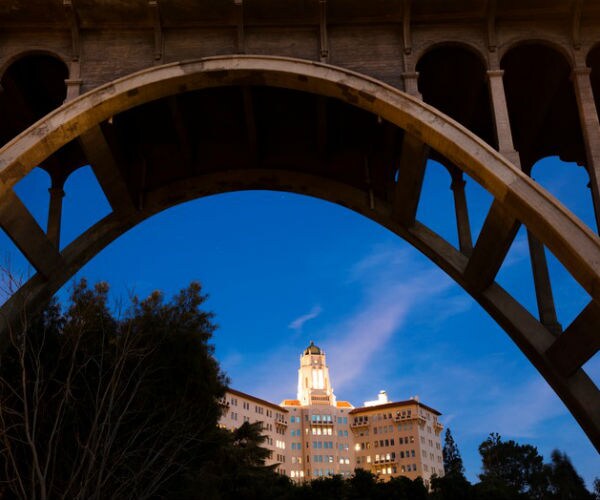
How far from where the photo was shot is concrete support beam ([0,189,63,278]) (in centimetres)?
1389

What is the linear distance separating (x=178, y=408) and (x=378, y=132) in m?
9.55

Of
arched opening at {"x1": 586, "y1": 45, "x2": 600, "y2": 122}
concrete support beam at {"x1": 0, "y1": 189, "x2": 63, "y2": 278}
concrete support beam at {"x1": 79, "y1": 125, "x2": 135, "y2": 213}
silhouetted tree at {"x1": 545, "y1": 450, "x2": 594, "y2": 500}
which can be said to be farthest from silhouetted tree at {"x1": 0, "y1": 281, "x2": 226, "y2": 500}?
silhouetted tree at {"x1": 545, "y1": 450, "x2": 594, "y2": 500}

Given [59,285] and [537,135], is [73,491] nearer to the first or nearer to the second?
[59,285]

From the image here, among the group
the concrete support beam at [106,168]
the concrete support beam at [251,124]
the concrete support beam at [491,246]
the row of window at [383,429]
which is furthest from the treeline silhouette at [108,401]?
the row of window at [383,429]

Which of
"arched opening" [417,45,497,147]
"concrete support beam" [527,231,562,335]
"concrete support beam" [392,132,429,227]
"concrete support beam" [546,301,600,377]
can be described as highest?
"arched opening" [417,45,497,147]

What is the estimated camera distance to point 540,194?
454 inches

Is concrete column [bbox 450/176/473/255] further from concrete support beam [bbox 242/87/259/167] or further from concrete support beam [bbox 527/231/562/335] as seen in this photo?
concrete support beam [bbox 242/87/259/167]

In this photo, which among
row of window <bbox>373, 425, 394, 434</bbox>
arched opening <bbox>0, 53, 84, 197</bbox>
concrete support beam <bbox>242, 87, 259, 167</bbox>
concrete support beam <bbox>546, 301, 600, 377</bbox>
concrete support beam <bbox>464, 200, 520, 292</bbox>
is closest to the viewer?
concrete support beam <bbox>546, 301, 600, 377</bbox>

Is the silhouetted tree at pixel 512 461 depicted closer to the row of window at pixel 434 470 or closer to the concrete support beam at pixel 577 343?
the row of window at pixel 434 470

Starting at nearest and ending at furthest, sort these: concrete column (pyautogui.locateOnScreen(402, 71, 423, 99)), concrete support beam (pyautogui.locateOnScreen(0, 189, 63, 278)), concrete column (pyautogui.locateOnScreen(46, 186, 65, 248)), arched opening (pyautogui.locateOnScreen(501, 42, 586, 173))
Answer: concrete column (pyautogui.locateOnScreen(402, 71, 423, 99)) → concrete support beam (pyautogui.locateOnScreen(0, 189, 63, 278)) → arched opening (pyautogui.locateOnScreen(501, 42, 586, 173)) → concrete column (pyautogui.locateOnScreen(46, 186, 65, 248))

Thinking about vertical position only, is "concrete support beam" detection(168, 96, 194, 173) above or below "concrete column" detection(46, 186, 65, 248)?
above

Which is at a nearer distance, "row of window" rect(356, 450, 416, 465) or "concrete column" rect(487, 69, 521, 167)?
"concrete column" rect(487, 69, 521, 167)

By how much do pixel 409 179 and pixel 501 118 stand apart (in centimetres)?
318

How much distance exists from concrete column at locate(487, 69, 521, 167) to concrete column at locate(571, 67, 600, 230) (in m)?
1.40
